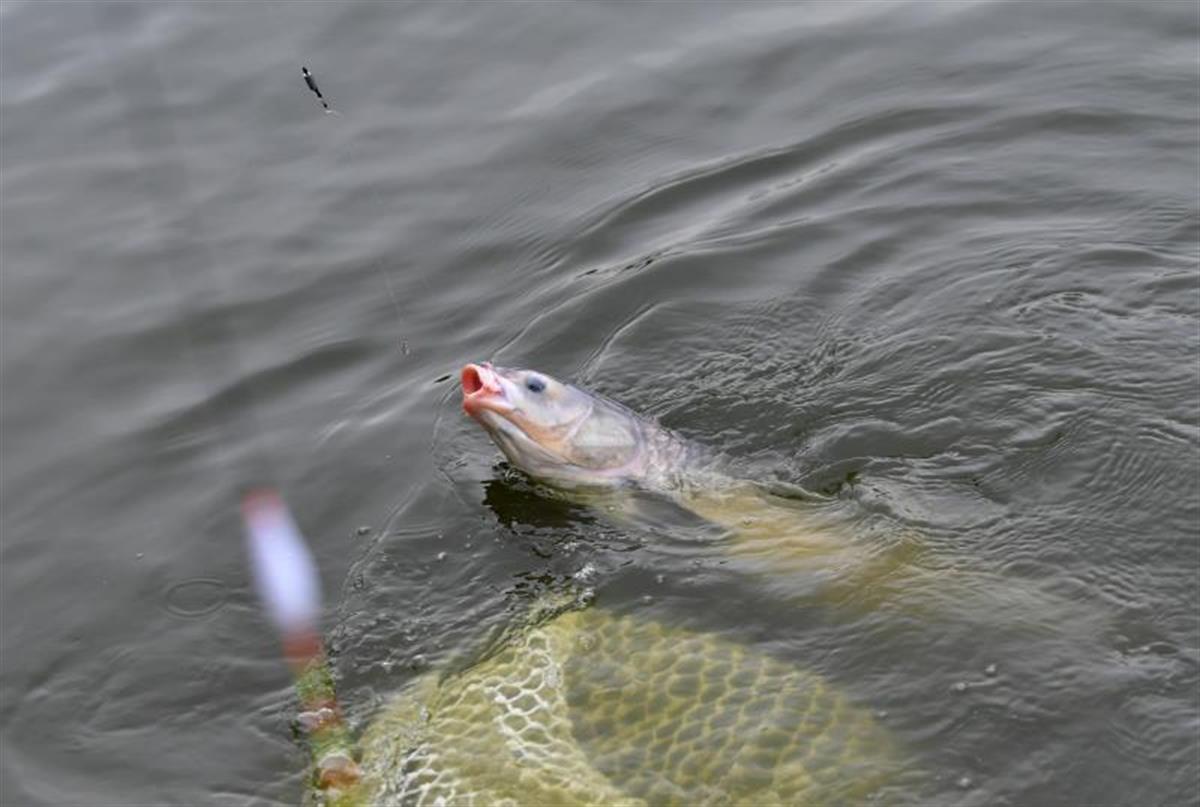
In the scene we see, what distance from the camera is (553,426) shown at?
6848mm

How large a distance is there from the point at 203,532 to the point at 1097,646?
12.2 ft

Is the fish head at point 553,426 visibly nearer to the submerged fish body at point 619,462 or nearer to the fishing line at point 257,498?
the submerged fish body at point 619,462

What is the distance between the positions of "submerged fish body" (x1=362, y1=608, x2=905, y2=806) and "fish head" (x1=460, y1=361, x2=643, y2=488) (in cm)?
96

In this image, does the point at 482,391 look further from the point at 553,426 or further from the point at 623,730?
the point at 623,730

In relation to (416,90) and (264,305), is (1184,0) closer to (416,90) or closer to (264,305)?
(416,90)

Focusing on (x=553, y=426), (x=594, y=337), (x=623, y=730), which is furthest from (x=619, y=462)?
(x=623, y=730)

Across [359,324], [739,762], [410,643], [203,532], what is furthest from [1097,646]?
[359,324]

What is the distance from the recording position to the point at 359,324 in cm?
858

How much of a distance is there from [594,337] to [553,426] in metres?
1.31

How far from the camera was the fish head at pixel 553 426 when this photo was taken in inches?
265

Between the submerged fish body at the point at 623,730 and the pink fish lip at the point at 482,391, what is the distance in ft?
3.31

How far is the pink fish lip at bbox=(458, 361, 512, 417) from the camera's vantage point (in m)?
6.68

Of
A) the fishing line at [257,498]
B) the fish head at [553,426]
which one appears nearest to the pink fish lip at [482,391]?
the fish head at [553,426]

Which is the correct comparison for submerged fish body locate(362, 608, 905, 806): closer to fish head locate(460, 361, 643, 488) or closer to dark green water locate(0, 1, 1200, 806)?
dark green water locate(0, 1, 1200, 806)
